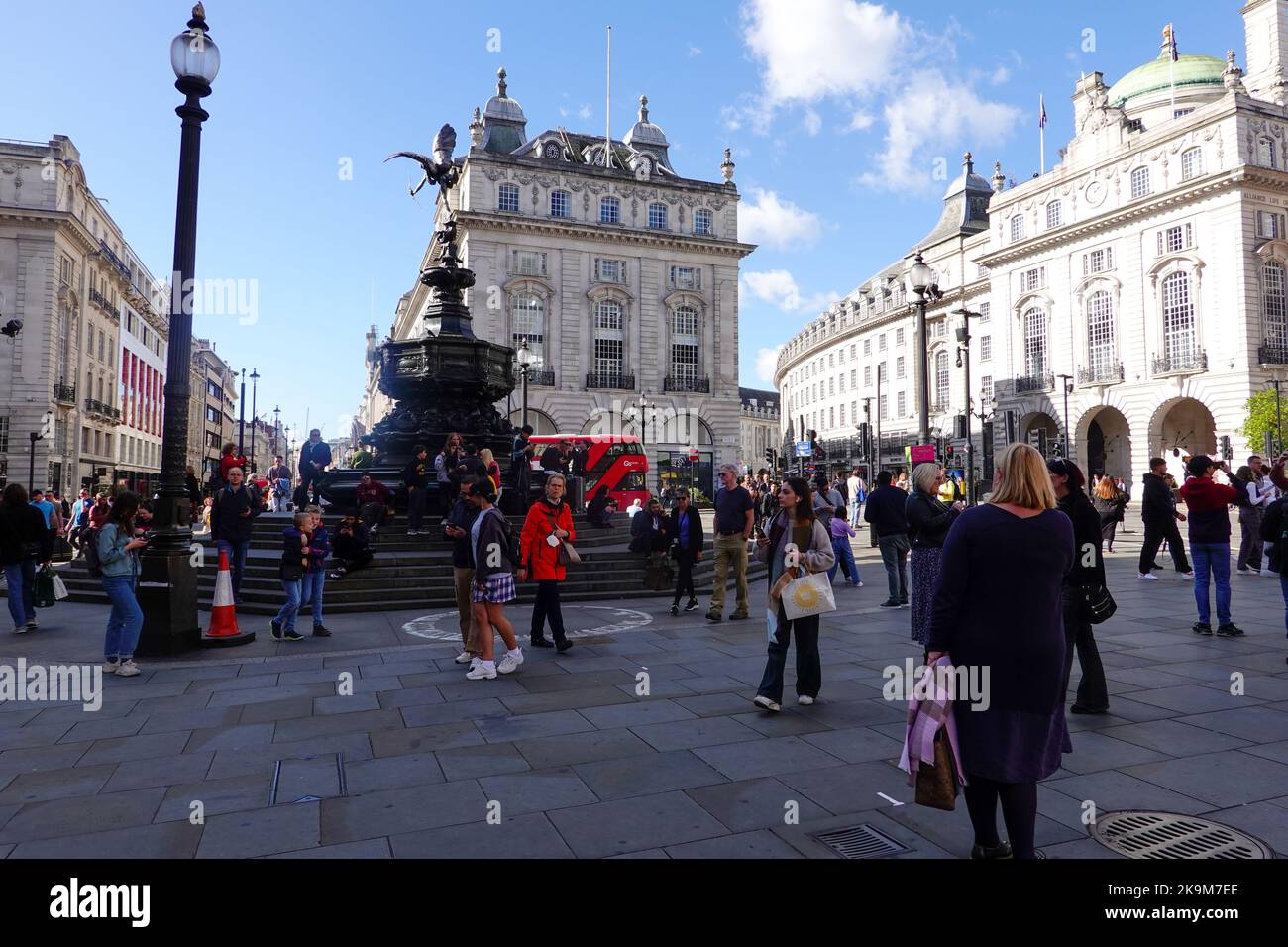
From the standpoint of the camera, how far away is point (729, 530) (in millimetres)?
10305

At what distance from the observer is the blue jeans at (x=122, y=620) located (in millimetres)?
7512

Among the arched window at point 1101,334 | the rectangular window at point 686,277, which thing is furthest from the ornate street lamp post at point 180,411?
the arched window at point 1101,334

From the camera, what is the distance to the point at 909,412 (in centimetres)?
6631

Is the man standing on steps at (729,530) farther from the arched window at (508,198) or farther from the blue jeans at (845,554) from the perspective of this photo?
the arched window at (508,198)

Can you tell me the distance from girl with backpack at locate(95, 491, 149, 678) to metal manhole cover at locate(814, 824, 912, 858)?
6803mm

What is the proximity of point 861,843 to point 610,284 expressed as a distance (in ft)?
155

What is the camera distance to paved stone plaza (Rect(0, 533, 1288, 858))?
12.7ft

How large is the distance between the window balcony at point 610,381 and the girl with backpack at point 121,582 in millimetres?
40857

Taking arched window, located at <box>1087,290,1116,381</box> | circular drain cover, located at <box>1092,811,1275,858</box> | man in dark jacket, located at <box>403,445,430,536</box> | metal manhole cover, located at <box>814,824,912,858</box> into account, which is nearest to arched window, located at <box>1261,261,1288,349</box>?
arched window, located at <box>1087,290,1116,381</box>

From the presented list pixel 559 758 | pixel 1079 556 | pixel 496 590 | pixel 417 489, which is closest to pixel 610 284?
pixel 417 489
